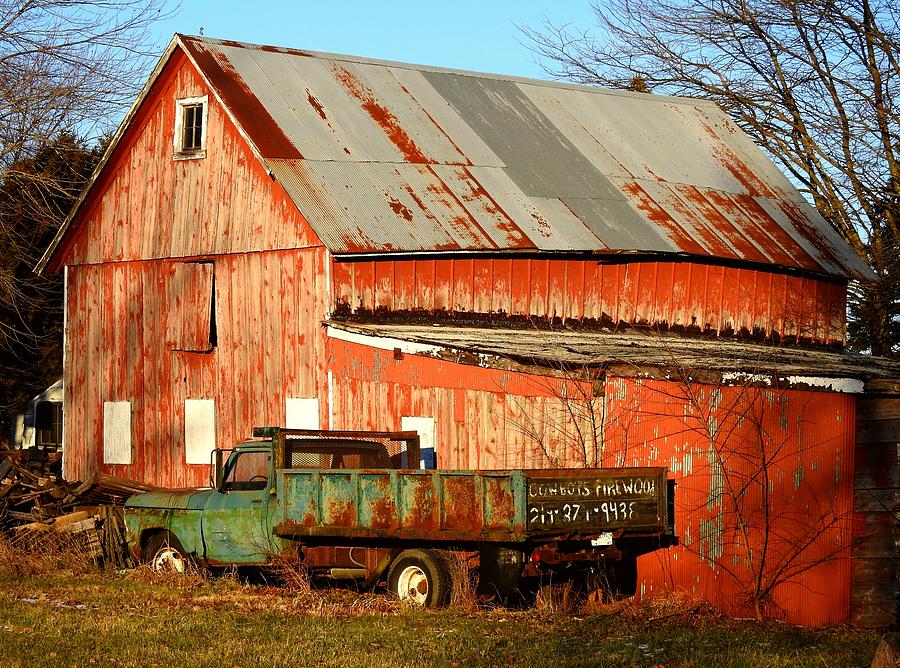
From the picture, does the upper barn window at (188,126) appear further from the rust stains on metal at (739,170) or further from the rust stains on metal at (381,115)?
the rust stains on metal at (739,170)

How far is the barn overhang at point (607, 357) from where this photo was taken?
1582 cm

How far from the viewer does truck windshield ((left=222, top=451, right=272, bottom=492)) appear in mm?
14805

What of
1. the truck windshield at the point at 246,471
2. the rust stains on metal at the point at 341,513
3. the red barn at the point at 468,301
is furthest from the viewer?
the red barn at the point at 468,301

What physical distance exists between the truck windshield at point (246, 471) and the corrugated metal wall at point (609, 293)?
551 centimetres

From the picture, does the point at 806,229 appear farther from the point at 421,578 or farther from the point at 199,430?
the point at 421,578

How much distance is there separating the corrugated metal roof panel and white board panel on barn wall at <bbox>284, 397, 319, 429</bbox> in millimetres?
2408

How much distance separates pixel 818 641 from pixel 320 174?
38.4ft

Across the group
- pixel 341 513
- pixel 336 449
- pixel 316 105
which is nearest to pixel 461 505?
pixel 341 513

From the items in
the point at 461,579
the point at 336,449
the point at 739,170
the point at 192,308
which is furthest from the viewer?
the point at 739,170

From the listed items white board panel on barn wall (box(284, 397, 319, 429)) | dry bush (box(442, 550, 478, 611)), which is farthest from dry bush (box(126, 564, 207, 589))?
white board panel on barn wall (box(284, 397, 319, 429))

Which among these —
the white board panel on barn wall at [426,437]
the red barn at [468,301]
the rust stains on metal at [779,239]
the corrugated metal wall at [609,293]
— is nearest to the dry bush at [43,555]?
the red barn at [468,301]

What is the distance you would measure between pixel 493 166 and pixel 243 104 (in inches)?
185

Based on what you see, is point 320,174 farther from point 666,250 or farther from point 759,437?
point 759,437

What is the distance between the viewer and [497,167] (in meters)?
23.8
